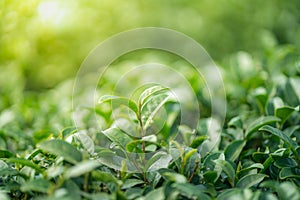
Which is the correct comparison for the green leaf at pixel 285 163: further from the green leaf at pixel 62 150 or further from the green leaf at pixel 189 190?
the green leaf at pixel 62 150

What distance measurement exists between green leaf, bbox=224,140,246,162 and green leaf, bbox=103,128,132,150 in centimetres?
50

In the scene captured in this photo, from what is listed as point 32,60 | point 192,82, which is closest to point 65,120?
point 192,82

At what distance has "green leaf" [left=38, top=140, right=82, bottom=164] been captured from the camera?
1377 millimetres

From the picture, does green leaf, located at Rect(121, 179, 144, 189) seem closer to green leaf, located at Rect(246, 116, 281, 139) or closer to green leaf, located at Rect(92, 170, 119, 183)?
green leaf, located at Rect(92, 170, 119, 183)

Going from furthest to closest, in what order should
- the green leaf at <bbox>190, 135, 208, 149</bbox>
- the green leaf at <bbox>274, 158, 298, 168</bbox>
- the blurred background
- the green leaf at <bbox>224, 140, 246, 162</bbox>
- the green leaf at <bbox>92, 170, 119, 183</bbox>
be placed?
the blurred background, the green leaf at <bbox>224, 140, 246, 162</bbox>, the green leaf at <bbox>190, 135, 208, 149</bbox>, the green leaf at <bbox>274, 158, 298, 168</bbox>, the green leaf at <bbox>92, 170, 119, 183</bbox>

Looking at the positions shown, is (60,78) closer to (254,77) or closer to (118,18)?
(118,18)

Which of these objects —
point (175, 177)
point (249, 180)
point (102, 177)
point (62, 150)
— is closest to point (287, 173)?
point (249, 180)

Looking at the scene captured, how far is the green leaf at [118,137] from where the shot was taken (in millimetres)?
1620

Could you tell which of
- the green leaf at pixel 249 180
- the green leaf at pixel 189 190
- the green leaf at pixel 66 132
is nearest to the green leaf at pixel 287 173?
the green leaf at pixel 249 180

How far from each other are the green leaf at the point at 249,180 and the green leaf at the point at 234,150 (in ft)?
1.13

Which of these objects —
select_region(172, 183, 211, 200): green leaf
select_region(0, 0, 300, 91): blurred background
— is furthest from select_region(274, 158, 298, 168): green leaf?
select_region(0, 0, 300, 91): blurred background

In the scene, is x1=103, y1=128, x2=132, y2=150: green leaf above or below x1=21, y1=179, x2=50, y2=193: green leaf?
above

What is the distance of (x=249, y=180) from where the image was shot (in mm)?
1545

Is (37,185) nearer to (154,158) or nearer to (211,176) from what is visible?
(154,158)
